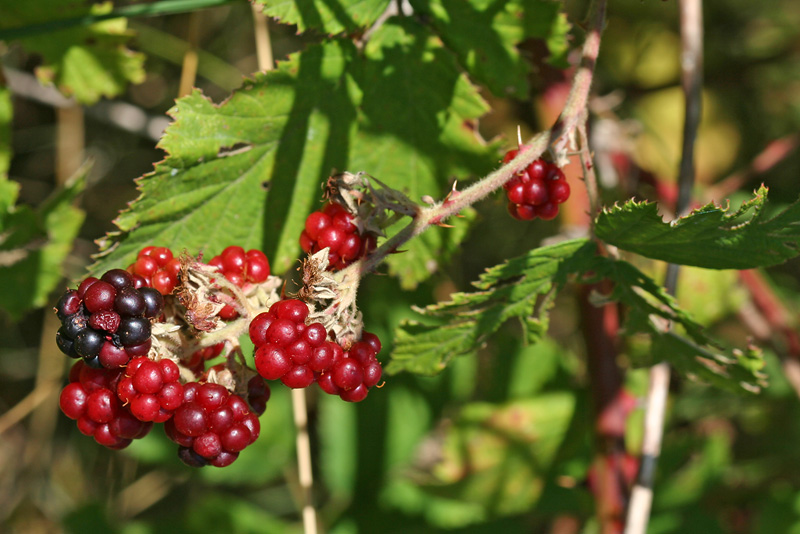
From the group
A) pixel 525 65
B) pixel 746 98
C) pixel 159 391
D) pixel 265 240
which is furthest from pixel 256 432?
pixel 746 98

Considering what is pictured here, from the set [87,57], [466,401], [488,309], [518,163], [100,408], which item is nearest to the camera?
[100,408]

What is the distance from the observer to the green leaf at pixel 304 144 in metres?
1.90

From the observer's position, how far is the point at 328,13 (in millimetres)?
1857

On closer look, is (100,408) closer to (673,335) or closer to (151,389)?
(151,389)

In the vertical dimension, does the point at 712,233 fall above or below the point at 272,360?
above

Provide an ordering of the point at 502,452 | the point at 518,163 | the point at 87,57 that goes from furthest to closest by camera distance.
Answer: the point at 502,452, the point at 87,57, the point at 518,163

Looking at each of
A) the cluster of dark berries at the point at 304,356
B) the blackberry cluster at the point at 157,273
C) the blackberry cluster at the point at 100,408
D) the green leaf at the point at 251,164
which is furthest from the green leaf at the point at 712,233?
the blackberry cluster at the point at 100,408

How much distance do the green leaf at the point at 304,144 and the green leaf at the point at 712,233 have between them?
60 cm

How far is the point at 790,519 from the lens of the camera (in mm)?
2625

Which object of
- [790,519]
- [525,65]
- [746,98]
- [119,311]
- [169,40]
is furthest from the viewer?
[746,98]

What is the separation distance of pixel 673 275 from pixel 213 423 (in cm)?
160

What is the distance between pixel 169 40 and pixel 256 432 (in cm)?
288

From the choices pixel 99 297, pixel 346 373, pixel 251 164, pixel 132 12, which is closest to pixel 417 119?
pixel 251 164

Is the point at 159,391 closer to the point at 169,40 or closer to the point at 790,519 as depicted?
the point at 790,519
